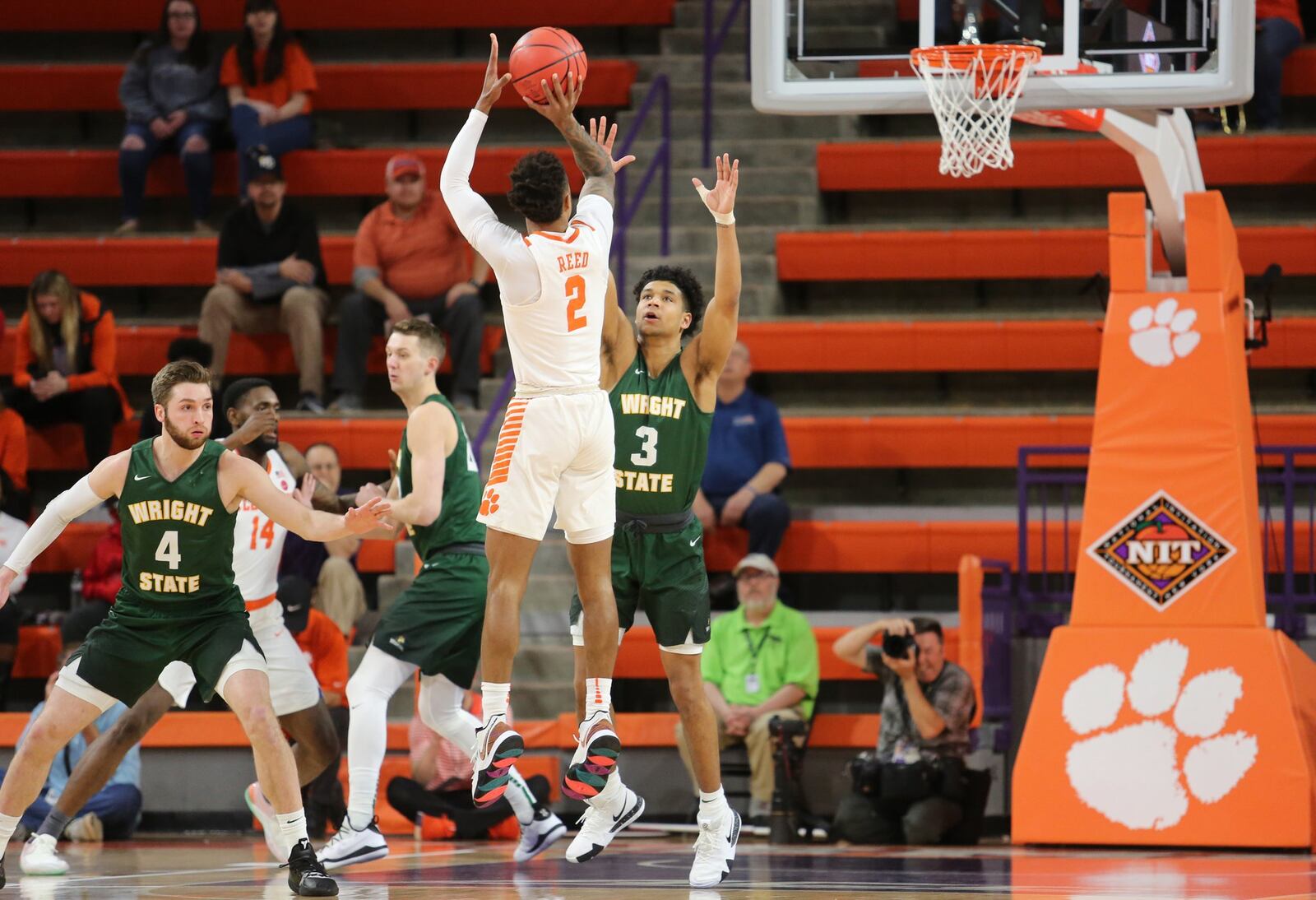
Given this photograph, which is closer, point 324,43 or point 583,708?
point 583,708

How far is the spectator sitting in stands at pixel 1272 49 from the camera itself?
40.8 ft

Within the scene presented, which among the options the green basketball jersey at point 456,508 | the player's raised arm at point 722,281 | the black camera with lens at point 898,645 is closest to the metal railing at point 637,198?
the black camera with lens at point 898,645

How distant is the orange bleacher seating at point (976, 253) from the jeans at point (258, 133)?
3.48m

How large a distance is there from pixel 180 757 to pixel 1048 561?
4898 millimetres

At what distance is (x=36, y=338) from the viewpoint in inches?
456

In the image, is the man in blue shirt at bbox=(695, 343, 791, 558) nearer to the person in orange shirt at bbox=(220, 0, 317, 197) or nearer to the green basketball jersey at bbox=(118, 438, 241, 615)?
the person in orange shirt at bbox=(220, 0, 317, 197)

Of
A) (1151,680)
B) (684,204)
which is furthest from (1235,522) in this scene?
(684,204)

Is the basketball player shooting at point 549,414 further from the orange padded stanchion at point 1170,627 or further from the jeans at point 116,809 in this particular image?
the jeans at point 116,809

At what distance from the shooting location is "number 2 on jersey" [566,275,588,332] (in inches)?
242

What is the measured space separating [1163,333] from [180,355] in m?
5.80

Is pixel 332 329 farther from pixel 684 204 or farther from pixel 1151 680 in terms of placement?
pixel 1151 680

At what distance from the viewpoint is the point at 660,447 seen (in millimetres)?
6703

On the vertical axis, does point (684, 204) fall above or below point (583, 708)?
above

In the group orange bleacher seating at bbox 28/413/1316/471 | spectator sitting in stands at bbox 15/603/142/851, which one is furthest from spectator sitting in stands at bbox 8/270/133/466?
spectator sitting in stands at bbox 15/603/142/851
